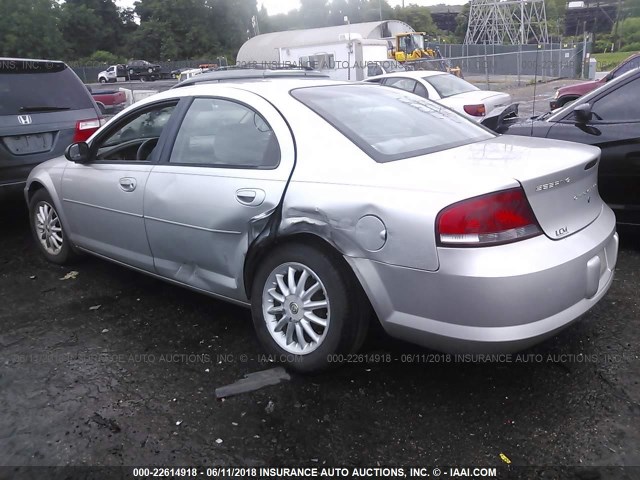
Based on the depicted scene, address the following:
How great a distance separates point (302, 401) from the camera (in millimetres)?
2846

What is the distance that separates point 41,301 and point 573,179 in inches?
147

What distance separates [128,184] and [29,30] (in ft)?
208

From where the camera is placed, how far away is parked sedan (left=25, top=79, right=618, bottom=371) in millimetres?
2447

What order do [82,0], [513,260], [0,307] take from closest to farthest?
[513,260]
[0,307]
[82,0]

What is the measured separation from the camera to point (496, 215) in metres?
2.45

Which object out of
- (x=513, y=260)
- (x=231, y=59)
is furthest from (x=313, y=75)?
(x=231, y=59)

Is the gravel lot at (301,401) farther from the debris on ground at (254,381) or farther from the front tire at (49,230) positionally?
the front tire at (49,230)

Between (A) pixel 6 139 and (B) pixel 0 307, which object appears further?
(A) pixel 6 139

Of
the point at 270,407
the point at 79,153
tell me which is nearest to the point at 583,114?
the point at 270,407

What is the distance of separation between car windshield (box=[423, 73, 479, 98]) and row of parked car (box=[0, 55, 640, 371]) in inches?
292

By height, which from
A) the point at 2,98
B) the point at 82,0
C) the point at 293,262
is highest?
the point at 82,0

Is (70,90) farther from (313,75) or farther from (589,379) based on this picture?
(589,379)

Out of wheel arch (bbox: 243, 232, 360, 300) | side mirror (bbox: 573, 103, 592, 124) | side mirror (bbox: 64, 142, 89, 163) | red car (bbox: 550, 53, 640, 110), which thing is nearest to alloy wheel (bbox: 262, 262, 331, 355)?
wheel arch (bbox: 243, 232, 360, 300)

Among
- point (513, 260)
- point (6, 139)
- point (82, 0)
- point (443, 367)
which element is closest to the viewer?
point (513, 260)
